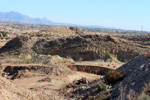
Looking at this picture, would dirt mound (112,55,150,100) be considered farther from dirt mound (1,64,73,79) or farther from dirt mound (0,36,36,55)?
dirt mound (0,36,36,55)

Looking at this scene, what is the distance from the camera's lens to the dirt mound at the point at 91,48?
2444cm

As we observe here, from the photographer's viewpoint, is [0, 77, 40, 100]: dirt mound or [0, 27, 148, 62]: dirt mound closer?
[0, 77, 40, 100]: dirt mound

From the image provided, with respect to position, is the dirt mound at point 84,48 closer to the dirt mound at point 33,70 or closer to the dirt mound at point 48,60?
the dirt mound at point 48,60

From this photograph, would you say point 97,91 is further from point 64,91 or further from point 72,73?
point 72,73

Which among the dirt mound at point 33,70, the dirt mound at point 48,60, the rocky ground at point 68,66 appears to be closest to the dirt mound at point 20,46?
the rocky ground at point 68,66

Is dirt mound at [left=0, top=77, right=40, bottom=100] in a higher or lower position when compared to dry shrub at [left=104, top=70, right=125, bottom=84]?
lower

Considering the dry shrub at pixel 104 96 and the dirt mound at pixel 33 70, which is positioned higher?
the dry shrub at pixel 104 96

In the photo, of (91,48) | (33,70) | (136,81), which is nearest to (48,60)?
(33,70)

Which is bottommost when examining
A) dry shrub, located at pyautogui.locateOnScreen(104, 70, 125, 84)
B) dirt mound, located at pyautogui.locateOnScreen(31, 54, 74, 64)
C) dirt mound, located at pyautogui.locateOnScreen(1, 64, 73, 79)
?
dirt mound, located at pyautogui.locateOnScreen(1, 64, 73, 79)

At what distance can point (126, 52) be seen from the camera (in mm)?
24359

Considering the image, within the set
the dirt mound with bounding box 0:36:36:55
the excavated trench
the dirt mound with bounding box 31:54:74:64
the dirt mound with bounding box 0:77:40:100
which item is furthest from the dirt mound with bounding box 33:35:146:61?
the dirt mound with bounding box 0:77:40:100

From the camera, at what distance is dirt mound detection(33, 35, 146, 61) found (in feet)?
80.2

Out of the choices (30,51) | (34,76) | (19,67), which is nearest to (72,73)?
(34,76)

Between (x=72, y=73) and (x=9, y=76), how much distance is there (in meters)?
6.22
